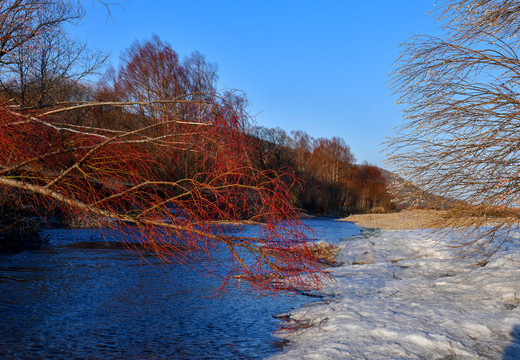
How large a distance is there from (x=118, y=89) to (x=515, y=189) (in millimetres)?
23965

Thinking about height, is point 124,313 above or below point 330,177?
below

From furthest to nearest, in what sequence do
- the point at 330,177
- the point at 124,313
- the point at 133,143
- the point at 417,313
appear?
the point at 330,177
the point at 124,313
the point at 417,313
the point at 133,143

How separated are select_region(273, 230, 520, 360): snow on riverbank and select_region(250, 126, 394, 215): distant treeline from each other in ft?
111

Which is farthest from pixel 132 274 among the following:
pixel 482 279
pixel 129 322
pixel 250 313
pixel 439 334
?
pixel 482 279

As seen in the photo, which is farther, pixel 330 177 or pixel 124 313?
pixel 330 177

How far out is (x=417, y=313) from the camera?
474 centimetres

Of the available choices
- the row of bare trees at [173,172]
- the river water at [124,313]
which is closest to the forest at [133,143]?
the row of bare trees at [173,172]

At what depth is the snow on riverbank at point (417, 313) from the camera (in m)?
3.64

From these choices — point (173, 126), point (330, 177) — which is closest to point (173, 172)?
point (173, 126)

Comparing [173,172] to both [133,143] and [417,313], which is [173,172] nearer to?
[133,143]

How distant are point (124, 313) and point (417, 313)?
4.07 metres

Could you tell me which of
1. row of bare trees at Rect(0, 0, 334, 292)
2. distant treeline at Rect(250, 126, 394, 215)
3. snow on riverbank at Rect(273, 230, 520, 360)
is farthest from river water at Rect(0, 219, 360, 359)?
distant treeline at Rect(250, 126, 394, 215)

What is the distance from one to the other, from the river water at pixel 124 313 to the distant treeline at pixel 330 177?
113 ft

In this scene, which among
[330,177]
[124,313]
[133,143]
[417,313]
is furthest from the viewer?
[330,177]
